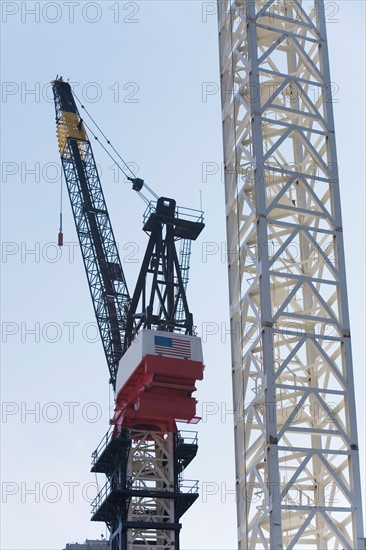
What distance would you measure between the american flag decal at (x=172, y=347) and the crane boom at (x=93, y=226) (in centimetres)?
1484

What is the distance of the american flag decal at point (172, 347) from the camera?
229 ft

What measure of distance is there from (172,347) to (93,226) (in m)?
23.9

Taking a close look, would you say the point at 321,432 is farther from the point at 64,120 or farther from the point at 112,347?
the point at 64,120

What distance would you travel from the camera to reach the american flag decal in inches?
2749

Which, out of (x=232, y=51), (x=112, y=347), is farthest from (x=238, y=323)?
(x=112, y=347)

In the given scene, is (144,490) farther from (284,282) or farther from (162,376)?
(284,282)

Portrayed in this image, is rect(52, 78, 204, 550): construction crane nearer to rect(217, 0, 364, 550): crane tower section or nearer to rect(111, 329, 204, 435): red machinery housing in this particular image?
rect(111, 329, 204, 435): red machinery housing

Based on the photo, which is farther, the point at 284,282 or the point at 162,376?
the point at 162,376

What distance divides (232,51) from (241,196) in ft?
19.3

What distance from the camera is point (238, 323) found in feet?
127

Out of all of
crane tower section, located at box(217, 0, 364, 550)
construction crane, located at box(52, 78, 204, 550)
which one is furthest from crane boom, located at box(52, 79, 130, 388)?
crane tower section, located at box(217, 0, 364, 550)

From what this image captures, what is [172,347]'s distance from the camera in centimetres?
7012

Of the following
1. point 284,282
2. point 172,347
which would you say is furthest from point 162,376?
point 284,282

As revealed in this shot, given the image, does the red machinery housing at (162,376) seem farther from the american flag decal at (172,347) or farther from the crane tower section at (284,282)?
the crane tower section at (284,282)
